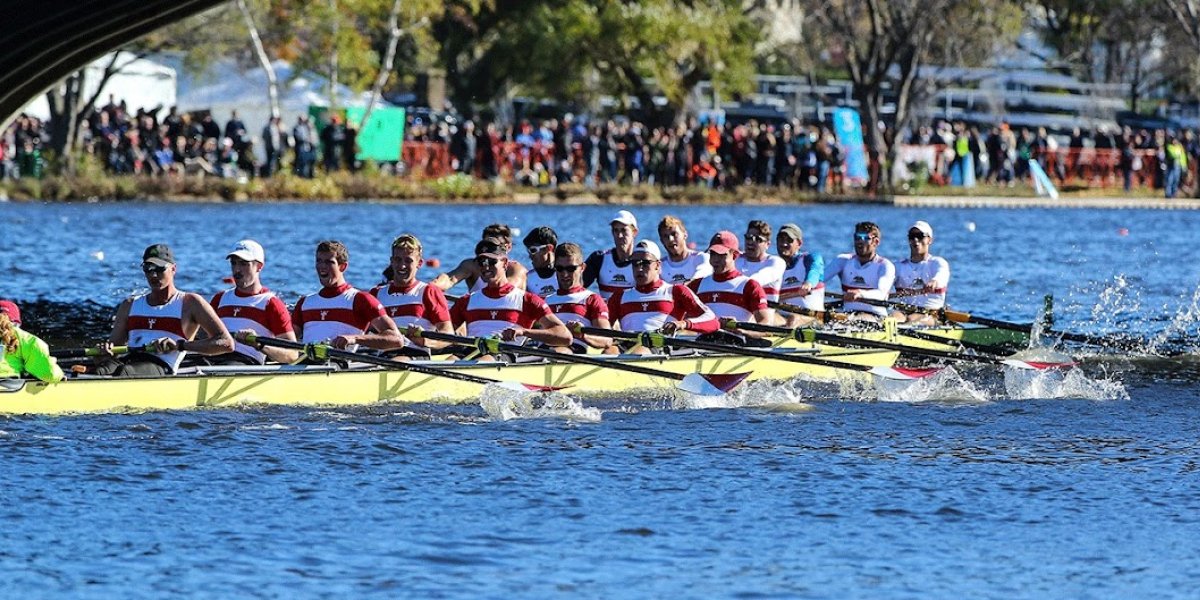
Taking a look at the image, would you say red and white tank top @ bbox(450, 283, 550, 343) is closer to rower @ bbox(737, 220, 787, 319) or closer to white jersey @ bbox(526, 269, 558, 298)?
white jersey @ bbox(526, 269, 558, 298)

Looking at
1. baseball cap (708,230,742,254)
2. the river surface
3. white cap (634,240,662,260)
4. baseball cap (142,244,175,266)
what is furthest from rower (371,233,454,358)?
baseball cap (708,230,742,254)

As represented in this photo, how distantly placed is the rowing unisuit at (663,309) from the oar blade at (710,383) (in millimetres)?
1300

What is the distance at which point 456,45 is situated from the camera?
62.3m

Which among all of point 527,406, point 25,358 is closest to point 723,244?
point 527,406

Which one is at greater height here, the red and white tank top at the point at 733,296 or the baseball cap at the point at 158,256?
the baseball cap at the point at 158,256

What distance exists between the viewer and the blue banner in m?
50.4

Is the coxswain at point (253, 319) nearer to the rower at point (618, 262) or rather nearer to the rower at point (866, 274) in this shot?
the rower at point (618, 262)

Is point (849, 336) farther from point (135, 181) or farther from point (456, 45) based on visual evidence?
point (456, 45)

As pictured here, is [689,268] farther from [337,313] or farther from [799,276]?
[337,313]

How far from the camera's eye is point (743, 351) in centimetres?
1766

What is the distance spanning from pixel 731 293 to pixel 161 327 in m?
5.77

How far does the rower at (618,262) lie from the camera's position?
19469mm

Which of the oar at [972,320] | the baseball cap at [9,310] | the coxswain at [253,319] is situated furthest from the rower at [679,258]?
the baseball cap at [9,310]

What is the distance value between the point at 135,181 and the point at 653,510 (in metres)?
32.2
